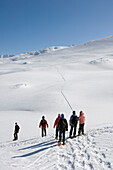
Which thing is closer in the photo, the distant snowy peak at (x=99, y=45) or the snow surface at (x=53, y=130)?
the snow surface at (x=53, y=130)

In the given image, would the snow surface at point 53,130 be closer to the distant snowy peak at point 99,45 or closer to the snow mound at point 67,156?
the snow mound at point 67,156

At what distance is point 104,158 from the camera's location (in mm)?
7473

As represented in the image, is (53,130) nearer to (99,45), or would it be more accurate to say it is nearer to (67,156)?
(67,156)

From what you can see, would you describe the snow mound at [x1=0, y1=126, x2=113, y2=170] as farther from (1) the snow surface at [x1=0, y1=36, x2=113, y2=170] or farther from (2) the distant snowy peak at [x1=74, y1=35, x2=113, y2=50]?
(2) the distant snowy peak at [x1=74, y1=35, x2=113, y2=50]

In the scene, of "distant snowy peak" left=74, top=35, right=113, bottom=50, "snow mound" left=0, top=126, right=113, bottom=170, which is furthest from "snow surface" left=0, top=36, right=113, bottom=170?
"distant snowy peak" left=74, top=35, right=113, bottom=50

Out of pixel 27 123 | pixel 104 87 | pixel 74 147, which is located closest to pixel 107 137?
pixel 74 147

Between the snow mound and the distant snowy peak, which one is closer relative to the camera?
the snow mound

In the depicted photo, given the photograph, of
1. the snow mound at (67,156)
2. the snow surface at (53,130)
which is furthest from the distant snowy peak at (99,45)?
the snow mound at (67,156)

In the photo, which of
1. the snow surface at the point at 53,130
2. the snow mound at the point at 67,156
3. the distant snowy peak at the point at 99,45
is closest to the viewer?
the snow mound at the point at 67,156

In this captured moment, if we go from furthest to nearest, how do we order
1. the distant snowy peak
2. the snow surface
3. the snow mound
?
the distant snowy peak < the snow surface < the snow mound

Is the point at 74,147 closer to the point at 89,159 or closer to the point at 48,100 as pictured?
the point at 89,159

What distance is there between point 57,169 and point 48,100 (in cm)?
2201

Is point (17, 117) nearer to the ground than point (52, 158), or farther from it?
farther from it

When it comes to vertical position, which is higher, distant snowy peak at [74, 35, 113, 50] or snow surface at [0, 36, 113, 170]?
distant snowy peak at [74, 35, 113, 50]
